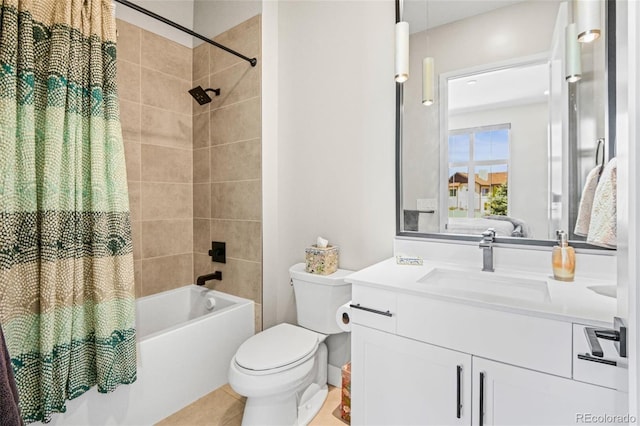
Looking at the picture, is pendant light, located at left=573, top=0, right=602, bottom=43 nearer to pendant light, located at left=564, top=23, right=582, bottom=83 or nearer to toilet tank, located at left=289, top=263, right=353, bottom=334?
pendant light, located at left=564, top=23, right=582, bottom=83

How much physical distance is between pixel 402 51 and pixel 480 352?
4.33ft

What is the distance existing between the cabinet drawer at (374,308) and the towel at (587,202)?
0.74 meters

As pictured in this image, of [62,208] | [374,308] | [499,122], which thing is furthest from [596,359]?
[62,208]

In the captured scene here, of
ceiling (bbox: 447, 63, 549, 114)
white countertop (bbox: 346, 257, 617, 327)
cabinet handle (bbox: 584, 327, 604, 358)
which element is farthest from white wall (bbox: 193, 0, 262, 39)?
cabinet handle (bbox: 584, 327, 604, 358)

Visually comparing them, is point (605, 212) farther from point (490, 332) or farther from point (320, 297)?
point (320, 297)

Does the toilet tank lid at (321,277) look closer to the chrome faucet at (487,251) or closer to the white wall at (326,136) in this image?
the white wall at (326,136)

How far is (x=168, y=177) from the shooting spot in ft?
7.76

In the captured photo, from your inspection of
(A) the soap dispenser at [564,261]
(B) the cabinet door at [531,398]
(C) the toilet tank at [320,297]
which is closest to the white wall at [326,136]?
(C) the toilet tank at [320,297]

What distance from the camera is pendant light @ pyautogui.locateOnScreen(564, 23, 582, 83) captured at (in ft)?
4.16

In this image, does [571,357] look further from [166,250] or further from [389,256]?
[166,250]

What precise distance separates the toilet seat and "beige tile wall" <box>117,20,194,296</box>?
109 cm

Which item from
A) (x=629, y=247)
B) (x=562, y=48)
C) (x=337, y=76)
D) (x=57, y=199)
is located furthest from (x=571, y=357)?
(x=57, y=199)

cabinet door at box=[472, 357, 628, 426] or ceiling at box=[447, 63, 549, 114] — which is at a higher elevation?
ceiling at box=[447, 63, 549, 114]

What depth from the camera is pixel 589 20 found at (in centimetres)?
117
